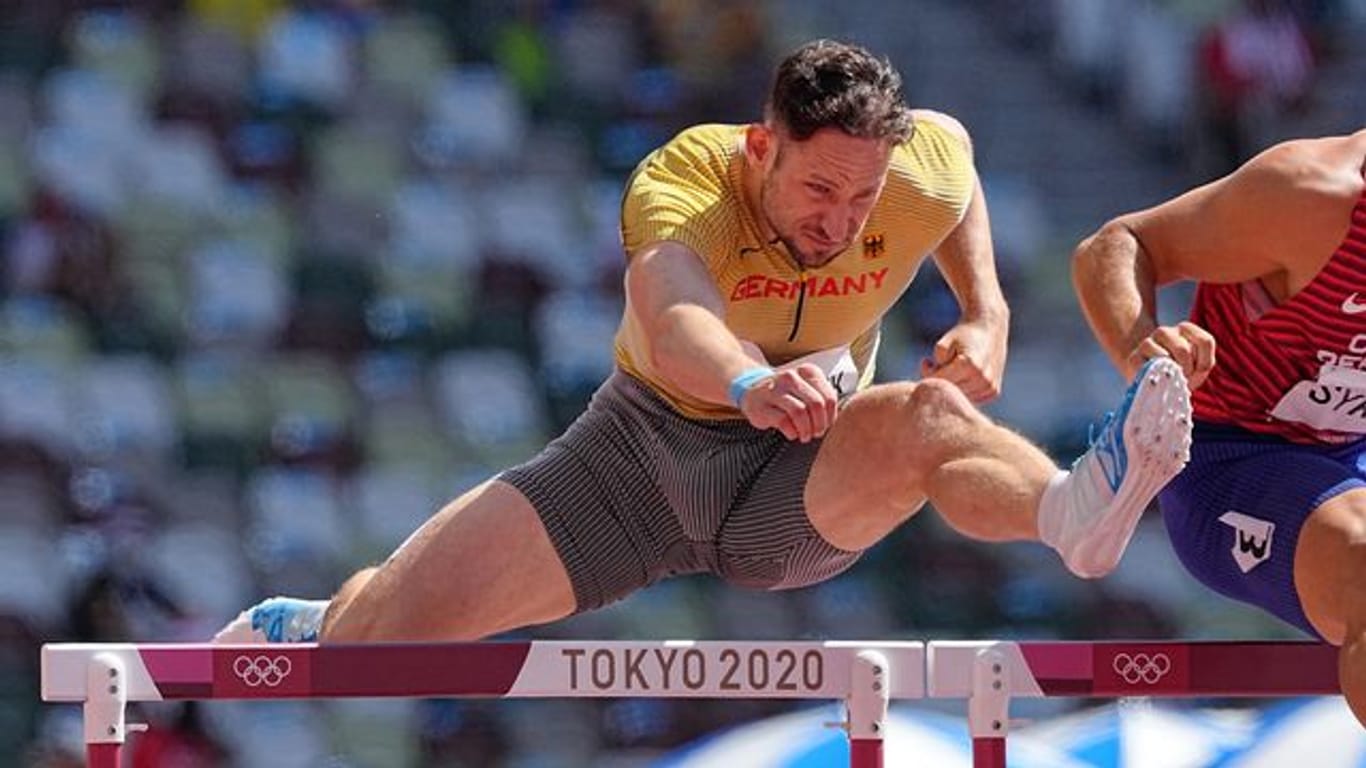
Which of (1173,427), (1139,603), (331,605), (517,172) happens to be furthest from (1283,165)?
(517,172)

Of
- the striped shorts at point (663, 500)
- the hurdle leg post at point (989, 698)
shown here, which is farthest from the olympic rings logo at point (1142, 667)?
the striped shorts at point (663, 500)

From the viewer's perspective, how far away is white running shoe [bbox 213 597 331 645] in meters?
5.78

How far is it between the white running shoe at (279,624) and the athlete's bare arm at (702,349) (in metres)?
1.03

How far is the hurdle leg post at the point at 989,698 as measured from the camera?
16.1 feet

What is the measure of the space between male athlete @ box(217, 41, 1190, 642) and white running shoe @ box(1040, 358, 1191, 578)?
0.07 meters

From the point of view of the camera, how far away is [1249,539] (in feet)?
16.5

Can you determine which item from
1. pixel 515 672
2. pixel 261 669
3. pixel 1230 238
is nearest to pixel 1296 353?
pixel 1230 238

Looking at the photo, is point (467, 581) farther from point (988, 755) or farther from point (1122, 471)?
point (1122, 471)

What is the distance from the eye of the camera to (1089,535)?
179 inches

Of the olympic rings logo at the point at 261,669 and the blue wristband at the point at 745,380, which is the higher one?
the blue wristband at the point at 745,380

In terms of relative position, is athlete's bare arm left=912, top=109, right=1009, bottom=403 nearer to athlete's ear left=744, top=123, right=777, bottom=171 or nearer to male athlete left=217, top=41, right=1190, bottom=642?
male athlete left=217, top=41, right=1190, bottom=642

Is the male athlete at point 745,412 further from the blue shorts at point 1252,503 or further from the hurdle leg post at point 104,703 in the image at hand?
the hurdle leg post at point 104,703

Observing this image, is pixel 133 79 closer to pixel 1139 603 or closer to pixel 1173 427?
pixel 1139 603

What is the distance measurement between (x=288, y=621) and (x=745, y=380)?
1.54 meters
